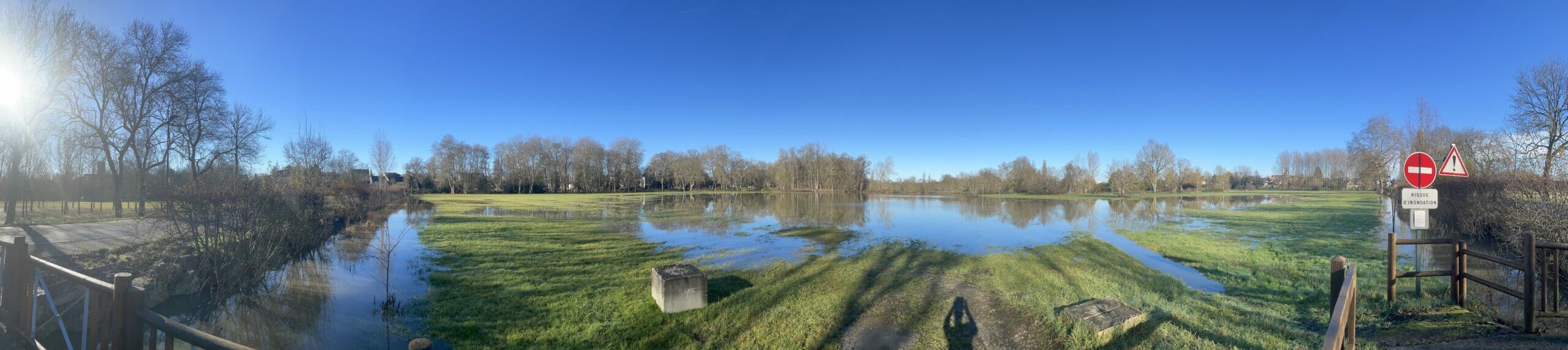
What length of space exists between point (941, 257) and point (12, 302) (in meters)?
13.3

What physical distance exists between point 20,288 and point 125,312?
2.99 m

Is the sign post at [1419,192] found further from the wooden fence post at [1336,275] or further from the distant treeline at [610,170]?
the distant treeline at [610,170]

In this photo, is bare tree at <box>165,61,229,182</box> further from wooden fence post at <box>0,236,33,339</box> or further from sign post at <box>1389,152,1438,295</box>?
sign post at <box>1389,152,1438,295</box>

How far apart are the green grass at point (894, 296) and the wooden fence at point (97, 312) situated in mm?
2741

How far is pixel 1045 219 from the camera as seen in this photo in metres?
25.2

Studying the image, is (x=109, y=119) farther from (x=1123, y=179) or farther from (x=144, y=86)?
(x=1123, y=179)

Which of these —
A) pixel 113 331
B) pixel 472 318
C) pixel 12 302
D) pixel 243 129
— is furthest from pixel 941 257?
pixel 243 129

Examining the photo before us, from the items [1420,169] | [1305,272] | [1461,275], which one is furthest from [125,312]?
[1305,272]

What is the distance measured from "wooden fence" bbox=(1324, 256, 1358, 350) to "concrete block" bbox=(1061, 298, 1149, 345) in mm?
1749

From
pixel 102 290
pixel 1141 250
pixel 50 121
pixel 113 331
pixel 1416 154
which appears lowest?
pixel 1141 250

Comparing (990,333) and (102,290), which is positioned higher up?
(102,290)

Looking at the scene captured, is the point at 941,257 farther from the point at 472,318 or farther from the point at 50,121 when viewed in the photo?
the point at 50,121

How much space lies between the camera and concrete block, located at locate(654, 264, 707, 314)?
→ 271 inches

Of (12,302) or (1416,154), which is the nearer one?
(12,302)
